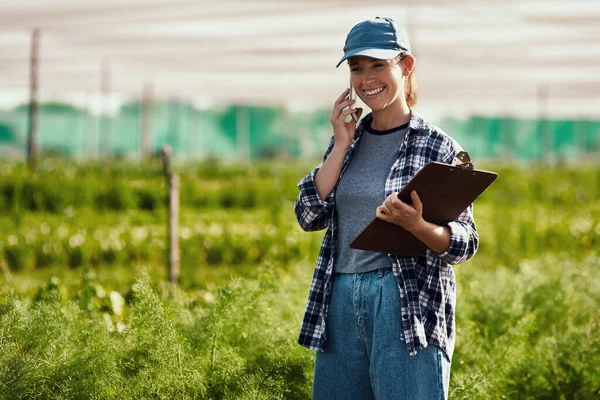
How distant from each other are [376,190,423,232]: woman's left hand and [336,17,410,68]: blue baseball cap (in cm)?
31

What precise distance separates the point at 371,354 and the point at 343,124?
1.66ft

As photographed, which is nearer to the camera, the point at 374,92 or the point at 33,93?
the point at 374,92

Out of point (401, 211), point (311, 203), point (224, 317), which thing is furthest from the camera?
point (224, 317)

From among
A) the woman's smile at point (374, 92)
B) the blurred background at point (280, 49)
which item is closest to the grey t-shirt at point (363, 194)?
the woman's smile at point (374, 92)

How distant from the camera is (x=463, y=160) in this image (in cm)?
167

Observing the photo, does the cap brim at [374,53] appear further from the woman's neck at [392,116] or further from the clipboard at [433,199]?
the clipboard at [433,199]

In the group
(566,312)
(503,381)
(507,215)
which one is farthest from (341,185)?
(507,215)

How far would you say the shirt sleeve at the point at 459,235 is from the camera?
1706 millimetres

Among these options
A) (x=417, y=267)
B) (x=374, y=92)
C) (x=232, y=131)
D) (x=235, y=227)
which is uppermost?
(x=374, y=92)

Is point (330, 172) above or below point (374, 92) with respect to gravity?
below

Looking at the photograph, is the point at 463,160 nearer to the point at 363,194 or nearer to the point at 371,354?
the point at 363,194

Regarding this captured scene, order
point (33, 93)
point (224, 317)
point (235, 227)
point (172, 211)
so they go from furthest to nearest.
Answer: point (33, 93) < point (235, 227) < point (172, 211) < point (224, 317)

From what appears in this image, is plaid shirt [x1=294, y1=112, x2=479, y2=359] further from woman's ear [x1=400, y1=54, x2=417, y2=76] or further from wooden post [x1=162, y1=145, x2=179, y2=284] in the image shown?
wooden post [x1=162, y1=145, x2=179, y2=284]

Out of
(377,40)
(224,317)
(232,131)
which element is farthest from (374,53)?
(232,131)
